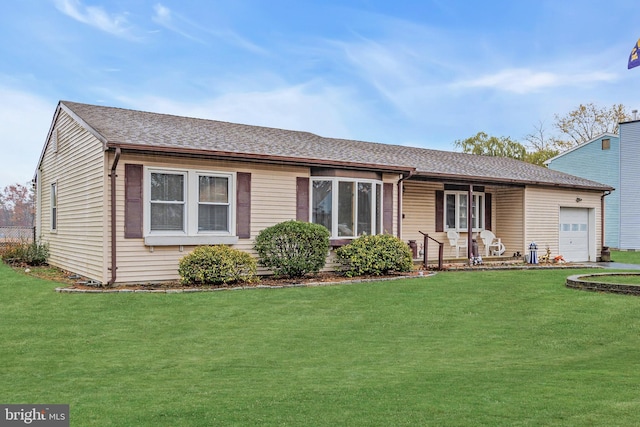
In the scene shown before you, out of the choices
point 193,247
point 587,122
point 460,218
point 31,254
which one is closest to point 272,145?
point 193,247

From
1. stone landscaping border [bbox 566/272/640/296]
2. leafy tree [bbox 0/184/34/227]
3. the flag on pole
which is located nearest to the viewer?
stone landscaping border [bbox 566/272/640/296]

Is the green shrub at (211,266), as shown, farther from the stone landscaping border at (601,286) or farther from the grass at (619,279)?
the grass at (619,279)

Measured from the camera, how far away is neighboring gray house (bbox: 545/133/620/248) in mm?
28922

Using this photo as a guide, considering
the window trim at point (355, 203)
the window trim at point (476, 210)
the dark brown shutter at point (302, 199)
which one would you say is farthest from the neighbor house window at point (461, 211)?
the dark brown shutter at point (302, 199)

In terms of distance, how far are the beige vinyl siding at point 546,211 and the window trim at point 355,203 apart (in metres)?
7.06

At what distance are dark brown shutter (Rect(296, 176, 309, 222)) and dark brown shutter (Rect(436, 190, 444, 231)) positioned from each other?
244 inches

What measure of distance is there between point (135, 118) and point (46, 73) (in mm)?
6288

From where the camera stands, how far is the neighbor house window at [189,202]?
11117 millimetres

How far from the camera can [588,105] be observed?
41.6 meters

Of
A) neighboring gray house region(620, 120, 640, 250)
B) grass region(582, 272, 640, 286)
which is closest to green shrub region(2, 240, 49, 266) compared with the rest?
grass region(582, 272, 640, 286)

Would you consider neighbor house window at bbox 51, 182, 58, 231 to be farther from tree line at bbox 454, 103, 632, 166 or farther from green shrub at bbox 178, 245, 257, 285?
tree line at bbox 454, 103, 632, 166

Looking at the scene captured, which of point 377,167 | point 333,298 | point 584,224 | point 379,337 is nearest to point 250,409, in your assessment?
point 379,337

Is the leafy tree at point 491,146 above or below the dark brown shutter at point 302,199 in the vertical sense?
above

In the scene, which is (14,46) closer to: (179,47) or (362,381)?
(179,47)
